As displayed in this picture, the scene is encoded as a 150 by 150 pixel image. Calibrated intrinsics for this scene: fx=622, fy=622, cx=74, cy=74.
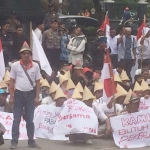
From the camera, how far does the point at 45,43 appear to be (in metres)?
16.8

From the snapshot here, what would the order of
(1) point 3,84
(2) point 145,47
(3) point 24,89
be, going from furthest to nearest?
(2) point 145,47 → (1) point 3,84 → (3) point 24,89

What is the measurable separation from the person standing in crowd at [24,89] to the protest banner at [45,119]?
1.24 m

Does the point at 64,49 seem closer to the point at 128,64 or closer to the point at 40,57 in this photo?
the point at 128,64

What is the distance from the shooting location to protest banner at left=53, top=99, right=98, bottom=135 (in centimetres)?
1138

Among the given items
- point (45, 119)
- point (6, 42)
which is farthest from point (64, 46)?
point (45, 119)

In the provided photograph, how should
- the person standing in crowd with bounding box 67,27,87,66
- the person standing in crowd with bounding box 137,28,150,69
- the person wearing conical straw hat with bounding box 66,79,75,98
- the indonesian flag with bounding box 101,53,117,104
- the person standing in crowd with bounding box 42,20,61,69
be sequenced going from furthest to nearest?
the person standing in crowd with bounding box 137,28,150,69 < the person standing in crowd with bounding box 67,27,87,66 < the person standing in crowd with bounding box 42,20,61,69 < the person wearing conical straw hat with bounding box 66,79,75,98 < the indonesian flag with bounding box 101,53,117,104

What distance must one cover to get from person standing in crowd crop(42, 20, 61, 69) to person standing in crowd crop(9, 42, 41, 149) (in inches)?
220

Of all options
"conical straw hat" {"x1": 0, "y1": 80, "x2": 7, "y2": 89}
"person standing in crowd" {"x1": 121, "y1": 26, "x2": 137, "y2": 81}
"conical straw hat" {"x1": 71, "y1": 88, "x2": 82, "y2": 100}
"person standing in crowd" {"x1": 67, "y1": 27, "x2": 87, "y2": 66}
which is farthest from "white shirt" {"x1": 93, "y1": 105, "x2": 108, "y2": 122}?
"person standing in crowd" {"x1": 121, "y1": 26, "x2": 137, "y2": 81}

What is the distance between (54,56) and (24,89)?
245 inches

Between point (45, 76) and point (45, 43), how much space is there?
1.96 metres

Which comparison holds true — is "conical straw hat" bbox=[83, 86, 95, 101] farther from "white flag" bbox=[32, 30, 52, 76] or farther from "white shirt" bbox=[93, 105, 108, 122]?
"white flag" bbox=[32, 30, 52, 76]

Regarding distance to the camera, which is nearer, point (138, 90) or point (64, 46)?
point (138, 90)

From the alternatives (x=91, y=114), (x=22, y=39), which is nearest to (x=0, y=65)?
(x=91, y=114)

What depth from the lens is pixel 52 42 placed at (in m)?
16.7
